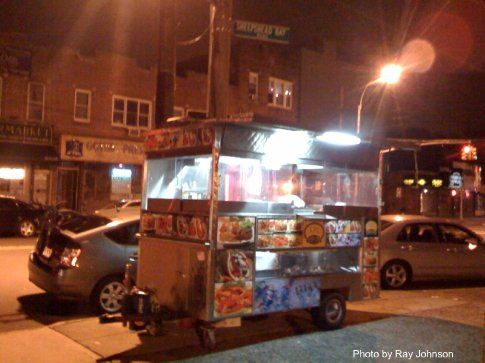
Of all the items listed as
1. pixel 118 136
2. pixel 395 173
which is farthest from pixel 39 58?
pixel 395 173

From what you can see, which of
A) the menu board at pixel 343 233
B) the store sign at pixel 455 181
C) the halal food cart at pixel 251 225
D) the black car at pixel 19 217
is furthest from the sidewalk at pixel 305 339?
the store sign at pixel 455 181

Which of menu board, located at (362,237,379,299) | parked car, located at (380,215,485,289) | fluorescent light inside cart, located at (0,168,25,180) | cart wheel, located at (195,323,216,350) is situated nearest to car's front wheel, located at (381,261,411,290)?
parked car, located at (380,215,485,289)

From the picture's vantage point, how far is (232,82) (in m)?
31.1

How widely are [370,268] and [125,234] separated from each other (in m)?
3.67

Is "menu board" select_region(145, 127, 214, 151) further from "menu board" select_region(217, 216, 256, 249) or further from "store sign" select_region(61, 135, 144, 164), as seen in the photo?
"store sign" select_region(61, 135, 144, 164)

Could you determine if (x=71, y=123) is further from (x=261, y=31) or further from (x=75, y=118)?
(x=261, y=31)

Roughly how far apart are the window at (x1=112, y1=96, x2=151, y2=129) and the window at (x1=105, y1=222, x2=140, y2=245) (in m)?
19.3

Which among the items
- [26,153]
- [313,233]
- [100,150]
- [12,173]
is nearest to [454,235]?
[313,233]

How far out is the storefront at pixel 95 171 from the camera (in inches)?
998

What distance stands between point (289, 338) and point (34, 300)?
4.33m

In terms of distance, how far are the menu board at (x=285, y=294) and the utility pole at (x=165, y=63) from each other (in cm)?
383

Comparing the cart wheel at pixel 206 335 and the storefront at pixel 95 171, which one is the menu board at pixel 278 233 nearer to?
the cart wheel at pixel 206 335

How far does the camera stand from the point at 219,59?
855 cm

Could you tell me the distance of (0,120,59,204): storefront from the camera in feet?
76.6
